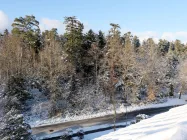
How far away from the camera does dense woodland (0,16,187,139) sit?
32688 millimetres

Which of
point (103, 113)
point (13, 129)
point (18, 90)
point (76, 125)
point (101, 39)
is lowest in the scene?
point (76, 125)

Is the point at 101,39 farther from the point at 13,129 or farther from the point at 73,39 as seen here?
the point at 13,129

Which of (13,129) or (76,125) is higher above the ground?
(13,129)

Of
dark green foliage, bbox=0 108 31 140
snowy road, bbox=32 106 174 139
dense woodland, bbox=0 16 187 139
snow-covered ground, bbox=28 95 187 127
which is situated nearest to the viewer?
dark green foliage, bbox=0 108 31 140

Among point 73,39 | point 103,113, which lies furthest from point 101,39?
point 103,113

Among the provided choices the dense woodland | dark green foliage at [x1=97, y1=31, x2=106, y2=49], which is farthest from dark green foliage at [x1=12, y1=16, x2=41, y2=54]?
dark green foliage at [x1=97, y1=31, x2=106, y2=49]

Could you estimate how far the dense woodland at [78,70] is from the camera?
32.7 metres

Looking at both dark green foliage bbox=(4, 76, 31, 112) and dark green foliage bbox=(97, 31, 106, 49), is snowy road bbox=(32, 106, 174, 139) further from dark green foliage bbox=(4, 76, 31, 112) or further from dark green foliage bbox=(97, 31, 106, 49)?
dark green foliage bbox=(97, 31, 106, 49)

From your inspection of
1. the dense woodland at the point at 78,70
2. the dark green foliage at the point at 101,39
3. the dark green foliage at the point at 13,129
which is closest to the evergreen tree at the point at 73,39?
the dense woodland at the point at 78,70

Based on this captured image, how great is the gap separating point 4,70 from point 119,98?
59.1 ft

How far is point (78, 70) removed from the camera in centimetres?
3806

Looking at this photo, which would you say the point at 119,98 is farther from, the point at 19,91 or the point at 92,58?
the point at 19,91

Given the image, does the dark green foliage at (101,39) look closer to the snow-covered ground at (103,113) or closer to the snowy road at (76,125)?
the snow-covered ground at (103,113)

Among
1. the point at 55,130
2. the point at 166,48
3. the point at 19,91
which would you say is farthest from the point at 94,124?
A: the point at 166,48
